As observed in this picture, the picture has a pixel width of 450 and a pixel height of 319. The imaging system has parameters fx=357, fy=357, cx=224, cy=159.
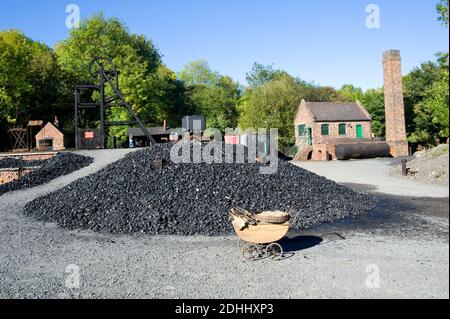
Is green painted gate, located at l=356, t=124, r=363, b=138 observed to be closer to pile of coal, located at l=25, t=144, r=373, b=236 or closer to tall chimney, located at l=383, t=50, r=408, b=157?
tall chimney, located at l=383, t=50, r=408, b=157

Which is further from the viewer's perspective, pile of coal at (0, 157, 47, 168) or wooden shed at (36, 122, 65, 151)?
wooden shed at (36, 122, 65, 151)

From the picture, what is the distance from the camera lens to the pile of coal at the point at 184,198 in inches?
393

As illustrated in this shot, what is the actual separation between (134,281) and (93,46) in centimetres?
4587

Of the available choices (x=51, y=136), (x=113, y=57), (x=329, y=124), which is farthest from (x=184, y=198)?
(x=113, y=57)

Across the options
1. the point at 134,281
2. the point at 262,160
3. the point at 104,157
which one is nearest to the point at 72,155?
the point at 104,157

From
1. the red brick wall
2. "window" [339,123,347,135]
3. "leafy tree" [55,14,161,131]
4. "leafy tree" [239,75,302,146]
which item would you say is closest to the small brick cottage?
"window" [339,123,347,135]

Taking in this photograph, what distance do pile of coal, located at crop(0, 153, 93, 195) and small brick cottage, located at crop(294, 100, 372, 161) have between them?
2443 centimetres

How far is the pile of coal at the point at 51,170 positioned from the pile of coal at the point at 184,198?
15.5 feet

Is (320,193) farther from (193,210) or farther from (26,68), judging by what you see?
(26,68)

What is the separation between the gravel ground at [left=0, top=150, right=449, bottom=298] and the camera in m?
5.30

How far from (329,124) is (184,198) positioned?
3286 cm

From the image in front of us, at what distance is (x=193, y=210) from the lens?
33.9 ft

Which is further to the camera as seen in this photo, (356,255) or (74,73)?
(74,73)

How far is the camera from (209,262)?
6.87 m
